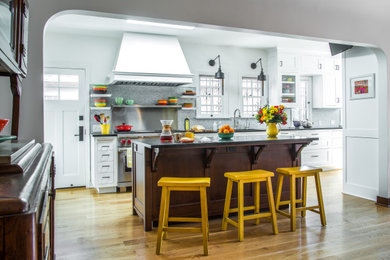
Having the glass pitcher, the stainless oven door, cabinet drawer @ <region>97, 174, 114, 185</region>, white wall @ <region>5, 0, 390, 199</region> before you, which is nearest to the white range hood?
the stainless oven door

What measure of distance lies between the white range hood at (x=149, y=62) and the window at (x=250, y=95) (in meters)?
1.82

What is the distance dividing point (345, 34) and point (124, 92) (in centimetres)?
389

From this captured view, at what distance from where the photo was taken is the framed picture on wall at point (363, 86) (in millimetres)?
4527

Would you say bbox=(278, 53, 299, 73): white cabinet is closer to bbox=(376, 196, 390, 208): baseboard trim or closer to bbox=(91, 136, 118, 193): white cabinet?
bbox=(376, 196, 390, 208): baseboard trim

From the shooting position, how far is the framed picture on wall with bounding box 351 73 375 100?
4527mm

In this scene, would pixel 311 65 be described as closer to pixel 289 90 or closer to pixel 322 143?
pixel 289 90

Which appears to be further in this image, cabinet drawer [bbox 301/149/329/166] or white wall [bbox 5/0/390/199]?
cabinet drawer [bbox 301/149/329/166]

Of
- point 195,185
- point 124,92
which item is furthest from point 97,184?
point 195,185

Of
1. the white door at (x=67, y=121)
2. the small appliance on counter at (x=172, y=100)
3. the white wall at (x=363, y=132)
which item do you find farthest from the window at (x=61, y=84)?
the white wall at (x=363, y=132)

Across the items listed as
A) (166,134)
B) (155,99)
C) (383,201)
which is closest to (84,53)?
(155,99)

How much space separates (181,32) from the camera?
5789 millimetres

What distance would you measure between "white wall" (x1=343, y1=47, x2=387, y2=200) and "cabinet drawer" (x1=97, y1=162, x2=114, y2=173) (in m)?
3.79

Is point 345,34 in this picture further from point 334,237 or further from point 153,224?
point 153,224

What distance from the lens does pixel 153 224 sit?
3461 millimetres
